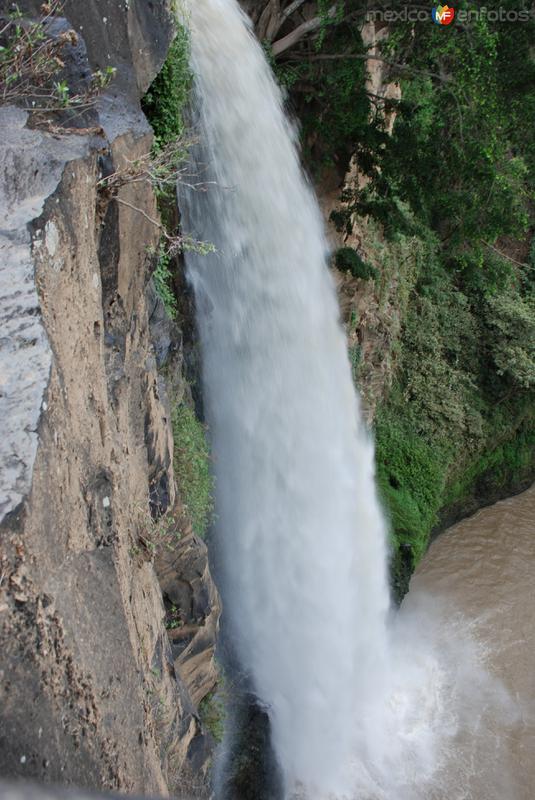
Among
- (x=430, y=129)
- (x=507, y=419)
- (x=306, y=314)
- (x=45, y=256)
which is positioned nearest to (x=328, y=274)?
(x=306, y=314)

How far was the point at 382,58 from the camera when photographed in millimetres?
6945

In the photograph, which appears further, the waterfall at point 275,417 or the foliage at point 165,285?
the waterfall at point 275,417

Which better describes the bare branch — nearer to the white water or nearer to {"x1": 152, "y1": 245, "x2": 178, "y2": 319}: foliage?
the white water

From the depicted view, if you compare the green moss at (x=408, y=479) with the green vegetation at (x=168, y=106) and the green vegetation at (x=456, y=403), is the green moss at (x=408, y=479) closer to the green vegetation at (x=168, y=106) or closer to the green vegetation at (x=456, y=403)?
the green vegetation at (x=456, y=403)

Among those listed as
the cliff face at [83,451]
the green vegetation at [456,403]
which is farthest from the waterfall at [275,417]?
the green vegetation at [456,403]

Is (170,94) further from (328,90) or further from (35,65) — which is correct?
(328,90)

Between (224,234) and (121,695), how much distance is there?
4.32m

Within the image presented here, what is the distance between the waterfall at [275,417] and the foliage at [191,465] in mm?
765

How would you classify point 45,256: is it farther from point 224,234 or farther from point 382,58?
point 382,58

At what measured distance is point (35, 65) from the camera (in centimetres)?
281

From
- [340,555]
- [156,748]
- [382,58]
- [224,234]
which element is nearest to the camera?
[156,748]

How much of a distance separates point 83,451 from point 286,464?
15.4ft

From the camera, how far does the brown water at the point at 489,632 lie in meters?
6.90

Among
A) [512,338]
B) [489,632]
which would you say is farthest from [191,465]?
[512,338]
